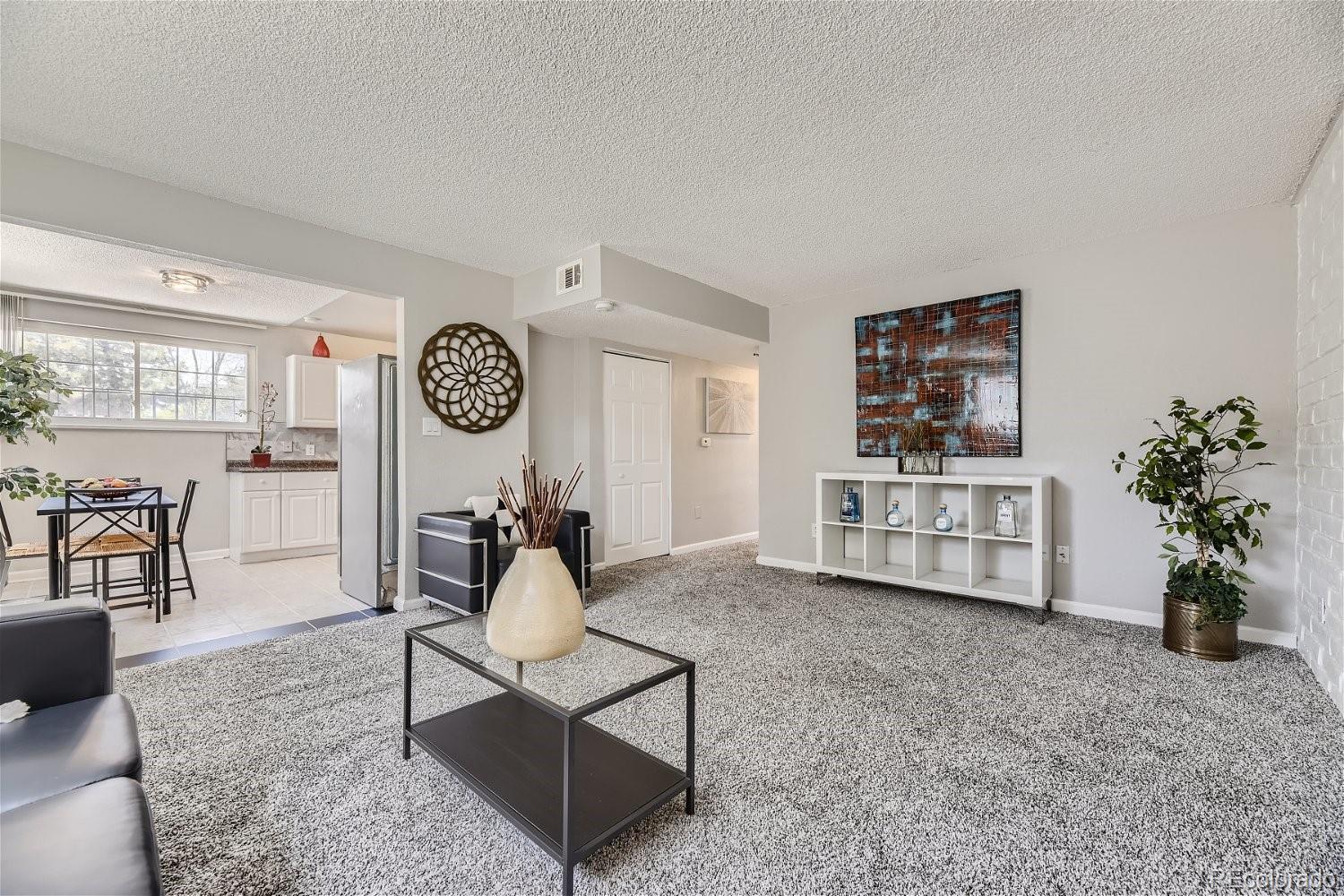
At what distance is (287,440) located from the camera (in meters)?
5.78

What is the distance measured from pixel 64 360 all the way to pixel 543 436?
387cm

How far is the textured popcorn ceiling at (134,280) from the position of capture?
344 centimetres

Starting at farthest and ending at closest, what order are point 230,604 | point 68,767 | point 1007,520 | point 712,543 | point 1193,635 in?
point 712,543 < point 230,604 < point 1007,520 < point 1193,635 < point 68,767

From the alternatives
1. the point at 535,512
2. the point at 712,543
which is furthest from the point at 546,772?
the point at 712,543

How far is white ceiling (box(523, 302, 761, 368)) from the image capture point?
4129 millimetres

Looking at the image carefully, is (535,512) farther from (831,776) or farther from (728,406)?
(728,406)

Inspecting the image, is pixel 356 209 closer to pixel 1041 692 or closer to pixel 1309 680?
pixel 1041 692

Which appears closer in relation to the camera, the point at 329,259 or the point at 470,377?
the point at 329,259

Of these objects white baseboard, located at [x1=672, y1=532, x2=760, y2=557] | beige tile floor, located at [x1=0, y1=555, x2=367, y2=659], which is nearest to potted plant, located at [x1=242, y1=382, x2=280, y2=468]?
beige tile floor, located at [x1=0, y1=555, x2=367, y2=659]

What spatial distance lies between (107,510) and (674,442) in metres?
4.09

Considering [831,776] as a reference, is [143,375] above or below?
above

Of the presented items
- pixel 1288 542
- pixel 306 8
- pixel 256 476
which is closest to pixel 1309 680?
pixel 1288 542

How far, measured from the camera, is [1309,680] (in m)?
2.50

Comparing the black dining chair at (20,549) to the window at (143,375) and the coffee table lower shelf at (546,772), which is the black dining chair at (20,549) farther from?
the coffee table lower shelf at (546,772)
